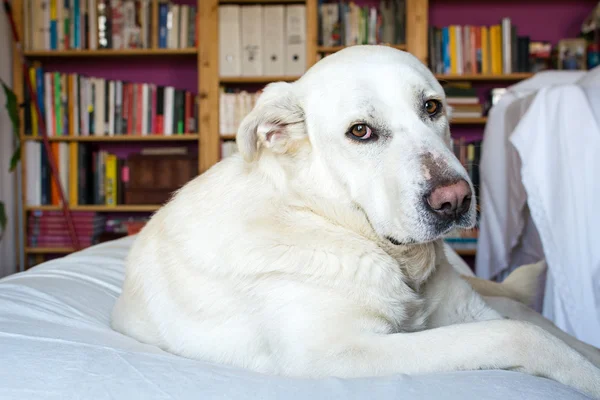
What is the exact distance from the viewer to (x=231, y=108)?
3.98 meters

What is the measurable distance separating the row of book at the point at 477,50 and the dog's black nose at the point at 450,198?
3270 mm

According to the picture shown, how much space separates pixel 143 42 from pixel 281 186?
3.35 m

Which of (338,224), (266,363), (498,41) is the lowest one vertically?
(266,363)

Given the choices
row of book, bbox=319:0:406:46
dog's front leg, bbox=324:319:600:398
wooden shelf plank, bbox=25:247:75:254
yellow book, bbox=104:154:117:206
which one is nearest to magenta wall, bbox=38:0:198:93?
yellow book, bbox=104:154:117:206

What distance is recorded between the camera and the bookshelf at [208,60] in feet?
12.9

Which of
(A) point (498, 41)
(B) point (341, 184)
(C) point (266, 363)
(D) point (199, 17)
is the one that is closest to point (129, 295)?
(C) point (266, 363)

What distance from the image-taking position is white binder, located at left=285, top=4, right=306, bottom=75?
394 cm

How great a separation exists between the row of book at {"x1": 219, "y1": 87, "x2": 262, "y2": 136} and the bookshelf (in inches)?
1.1

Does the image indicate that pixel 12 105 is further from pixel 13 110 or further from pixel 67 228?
pixel 67 228

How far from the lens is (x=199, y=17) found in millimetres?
3928

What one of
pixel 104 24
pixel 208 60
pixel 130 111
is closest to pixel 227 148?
pixel 208 60

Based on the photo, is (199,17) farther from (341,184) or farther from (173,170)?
(341,184)

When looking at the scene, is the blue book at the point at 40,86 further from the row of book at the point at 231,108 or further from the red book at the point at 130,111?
the row of book at the point at 231,108

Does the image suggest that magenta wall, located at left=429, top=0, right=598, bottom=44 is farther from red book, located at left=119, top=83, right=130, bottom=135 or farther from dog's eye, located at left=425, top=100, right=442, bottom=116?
dog's eye, located at left=425, top=100, right=442, bottom=116
